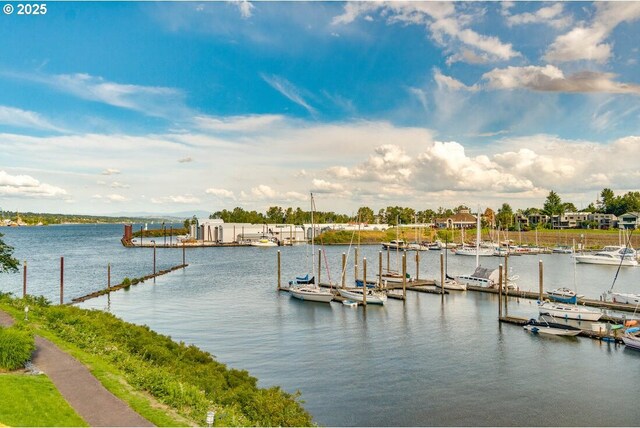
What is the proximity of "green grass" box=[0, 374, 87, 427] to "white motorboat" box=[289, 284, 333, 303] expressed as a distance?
152 ft

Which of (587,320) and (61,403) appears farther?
(587,320)

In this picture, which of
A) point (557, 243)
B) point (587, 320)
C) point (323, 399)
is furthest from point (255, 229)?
point (323, 399)

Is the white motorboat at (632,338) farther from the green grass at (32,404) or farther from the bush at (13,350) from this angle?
the bush at (13,350)

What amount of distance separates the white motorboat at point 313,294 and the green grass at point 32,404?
152 ft

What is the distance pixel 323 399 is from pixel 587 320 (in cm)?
3300

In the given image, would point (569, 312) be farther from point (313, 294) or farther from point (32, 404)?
point (32, 404)

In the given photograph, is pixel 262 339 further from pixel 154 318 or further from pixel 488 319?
pixel 488 319

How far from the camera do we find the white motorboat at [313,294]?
64750 mm

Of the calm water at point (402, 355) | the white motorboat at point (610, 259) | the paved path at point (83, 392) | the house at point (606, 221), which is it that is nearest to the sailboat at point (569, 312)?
the calm water at point (402, 355)

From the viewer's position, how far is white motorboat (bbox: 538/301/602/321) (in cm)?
5006

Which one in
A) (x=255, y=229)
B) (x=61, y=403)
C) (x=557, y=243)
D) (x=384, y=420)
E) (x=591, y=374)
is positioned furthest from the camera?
(x=255, y=229)

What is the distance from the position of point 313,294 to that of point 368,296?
24.2 feet

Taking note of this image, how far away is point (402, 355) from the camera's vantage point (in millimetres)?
40906

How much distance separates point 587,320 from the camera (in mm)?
50250
